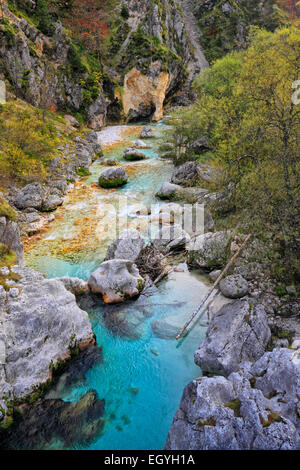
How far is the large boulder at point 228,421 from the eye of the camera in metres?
5.50

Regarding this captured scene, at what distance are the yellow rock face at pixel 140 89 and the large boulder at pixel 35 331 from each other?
4530 cm

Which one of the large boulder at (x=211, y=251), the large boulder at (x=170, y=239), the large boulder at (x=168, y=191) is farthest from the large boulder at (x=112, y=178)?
the large boulder at (x=211, y=251)

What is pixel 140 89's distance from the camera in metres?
48.8

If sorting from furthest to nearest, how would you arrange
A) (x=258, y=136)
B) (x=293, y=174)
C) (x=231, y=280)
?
(x=258, y=136) → (x=231, y=280) → (x=293, y=174)

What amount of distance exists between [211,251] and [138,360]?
6.48 meters

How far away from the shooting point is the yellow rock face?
48312 mm

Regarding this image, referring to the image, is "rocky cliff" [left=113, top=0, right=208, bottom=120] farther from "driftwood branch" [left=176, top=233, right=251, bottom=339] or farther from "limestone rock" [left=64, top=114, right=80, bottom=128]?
"driftwood branch" [left=176, top=233, right=251, bottom=339]

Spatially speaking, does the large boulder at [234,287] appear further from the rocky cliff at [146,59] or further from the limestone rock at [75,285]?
the rocky cliff at [146,59]

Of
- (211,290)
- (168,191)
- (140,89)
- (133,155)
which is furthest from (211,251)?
(140,89)
